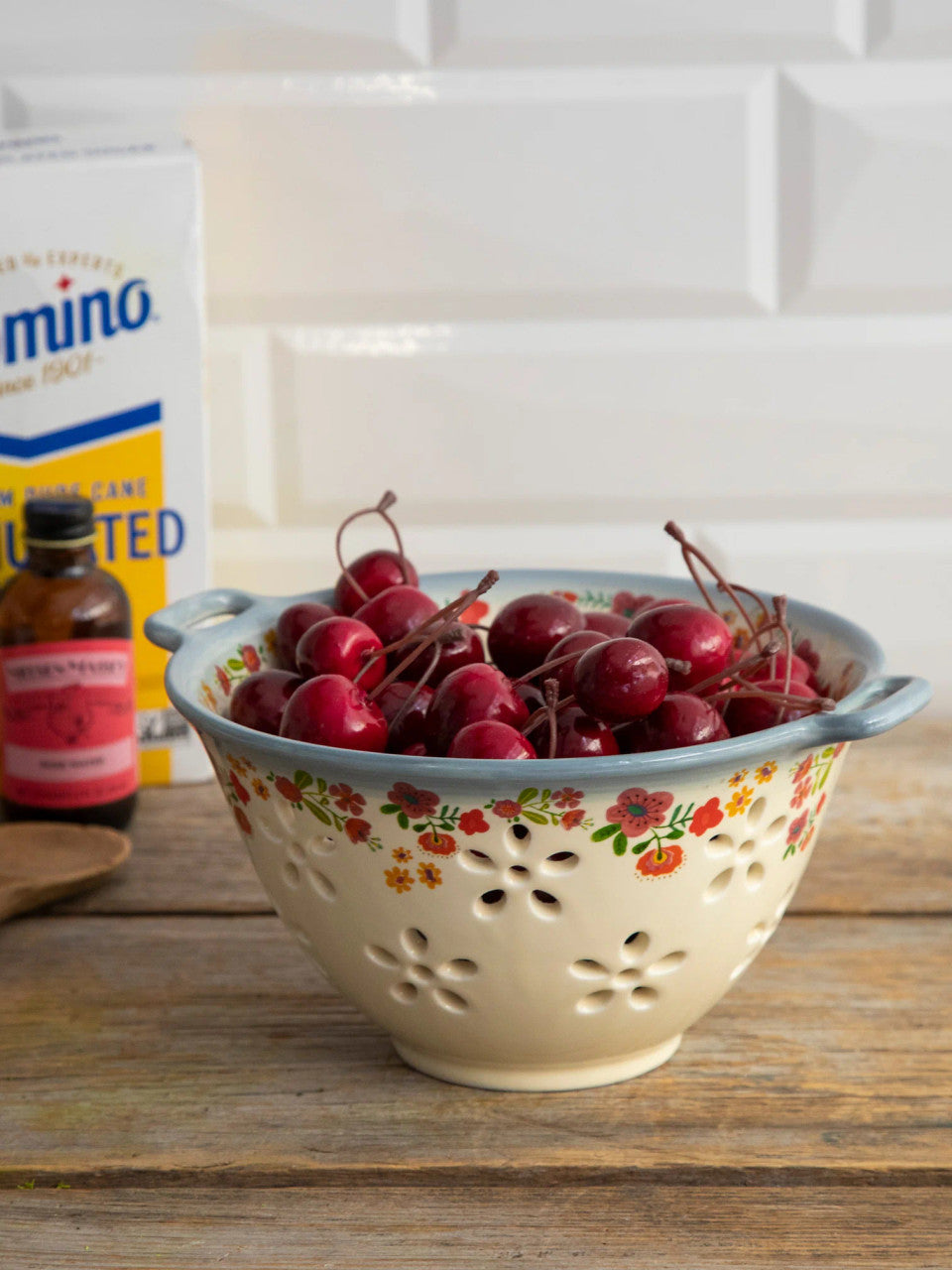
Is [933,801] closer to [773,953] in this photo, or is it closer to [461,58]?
[773,953]

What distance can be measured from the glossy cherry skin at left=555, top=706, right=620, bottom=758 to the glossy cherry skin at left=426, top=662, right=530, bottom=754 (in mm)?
17

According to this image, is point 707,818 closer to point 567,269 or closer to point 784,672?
point 784,672

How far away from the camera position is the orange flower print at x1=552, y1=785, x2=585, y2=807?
50cm

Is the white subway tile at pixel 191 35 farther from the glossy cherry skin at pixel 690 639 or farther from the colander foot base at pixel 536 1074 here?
the colander foot base at pixel 536 1074

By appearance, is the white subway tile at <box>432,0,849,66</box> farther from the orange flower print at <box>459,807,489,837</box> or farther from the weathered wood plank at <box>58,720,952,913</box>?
the orange flower print at <box>459,807,489,837</box>

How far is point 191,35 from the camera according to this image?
3.51 feet

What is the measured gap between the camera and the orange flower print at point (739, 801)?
0.53m

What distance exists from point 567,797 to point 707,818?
6 cm

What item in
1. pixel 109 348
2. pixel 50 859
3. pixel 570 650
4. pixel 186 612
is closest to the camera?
pixel 570 650

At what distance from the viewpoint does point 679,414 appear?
1.16 meters

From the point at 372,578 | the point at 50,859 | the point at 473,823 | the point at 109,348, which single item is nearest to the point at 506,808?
the point at 473,823

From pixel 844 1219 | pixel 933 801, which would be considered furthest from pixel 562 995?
pixel 933 801

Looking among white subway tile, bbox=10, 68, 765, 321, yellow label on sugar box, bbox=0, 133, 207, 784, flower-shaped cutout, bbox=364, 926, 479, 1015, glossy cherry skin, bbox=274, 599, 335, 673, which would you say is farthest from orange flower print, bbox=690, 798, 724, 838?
white subway tile, bbox=10, 68, 765, 321

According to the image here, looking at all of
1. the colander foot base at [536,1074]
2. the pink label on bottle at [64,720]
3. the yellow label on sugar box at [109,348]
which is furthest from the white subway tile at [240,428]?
the colander foot base at [536,1074]
